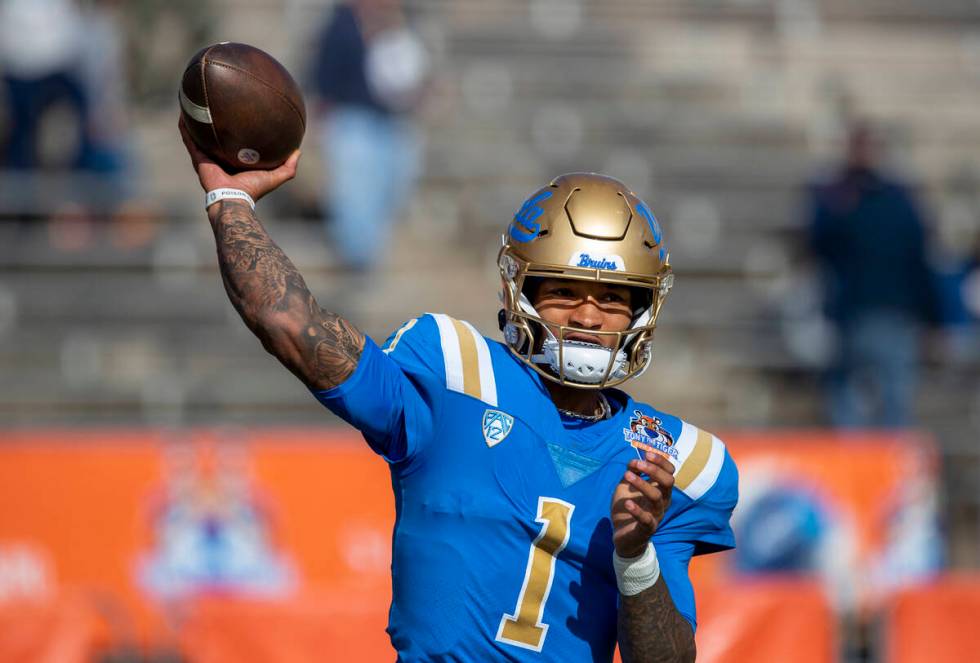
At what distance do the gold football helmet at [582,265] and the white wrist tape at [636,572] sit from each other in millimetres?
388

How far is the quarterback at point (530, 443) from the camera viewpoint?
293 cm

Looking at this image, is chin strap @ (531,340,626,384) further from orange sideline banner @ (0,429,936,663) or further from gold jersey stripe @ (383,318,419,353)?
orange sideline banner @ (0,429,936,663)

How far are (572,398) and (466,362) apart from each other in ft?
1.00

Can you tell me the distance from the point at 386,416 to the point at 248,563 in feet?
18.4

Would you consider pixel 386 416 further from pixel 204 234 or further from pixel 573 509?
pixel 204 234

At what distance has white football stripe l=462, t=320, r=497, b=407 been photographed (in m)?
3.16

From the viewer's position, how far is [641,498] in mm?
2928

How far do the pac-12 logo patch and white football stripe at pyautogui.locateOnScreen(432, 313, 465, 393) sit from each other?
78mm

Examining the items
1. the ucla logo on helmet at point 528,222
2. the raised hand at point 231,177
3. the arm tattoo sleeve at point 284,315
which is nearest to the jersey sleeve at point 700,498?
the ucla logo on helmet at point 528,222

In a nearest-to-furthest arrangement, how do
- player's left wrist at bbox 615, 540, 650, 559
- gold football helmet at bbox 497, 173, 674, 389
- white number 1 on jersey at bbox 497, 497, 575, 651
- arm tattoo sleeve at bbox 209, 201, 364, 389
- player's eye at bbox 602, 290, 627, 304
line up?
arm tattoo sleeve at bbox 209, 201, 364, 389 → player's left wrist at bbox 615, 540, 650, 559 → white number 1 on jersey at bbox 497, 497, 575, 651 → gold football helmet at bbox 497, 173, 674, 389 → player's eye at bbox 602, 290, 627, 304

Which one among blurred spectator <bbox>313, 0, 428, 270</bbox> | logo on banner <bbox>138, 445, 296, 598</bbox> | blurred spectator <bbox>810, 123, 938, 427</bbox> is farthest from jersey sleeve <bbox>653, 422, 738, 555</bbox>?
blurred spectator <bbox>313, 0, 428, 270</bbox>

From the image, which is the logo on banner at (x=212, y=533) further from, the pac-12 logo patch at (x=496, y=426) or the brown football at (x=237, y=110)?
the brown football at (x=237, y=110)

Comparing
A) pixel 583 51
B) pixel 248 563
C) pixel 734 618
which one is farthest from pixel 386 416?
pixel 583 51

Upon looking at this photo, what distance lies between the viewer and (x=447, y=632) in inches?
121
